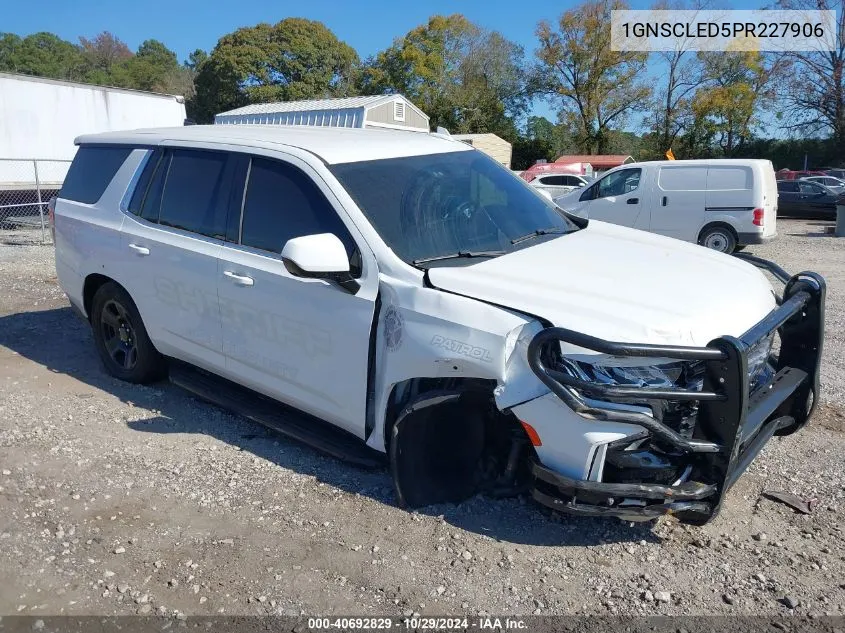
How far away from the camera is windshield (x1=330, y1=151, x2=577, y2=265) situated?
149 inches

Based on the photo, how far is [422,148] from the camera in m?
4.53

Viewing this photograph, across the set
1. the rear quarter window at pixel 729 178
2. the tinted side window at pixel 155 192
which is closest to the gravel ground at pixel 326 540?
the tinted side window at pixel 155 192

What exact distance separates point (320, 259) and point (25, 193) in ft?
54.8

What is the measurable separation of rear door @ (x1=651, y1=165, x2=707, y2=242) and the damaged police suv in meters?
9.74

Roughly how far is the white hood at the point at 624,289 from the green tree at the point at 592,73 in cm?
4595

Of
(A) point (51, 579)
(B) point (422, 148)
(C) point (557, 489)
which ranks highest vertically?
(B) point (422, 148)

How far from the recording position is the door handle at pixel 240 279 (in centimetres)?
415

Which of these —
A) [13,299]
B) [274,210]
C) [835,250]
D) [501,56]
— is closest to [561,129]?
[501,56]

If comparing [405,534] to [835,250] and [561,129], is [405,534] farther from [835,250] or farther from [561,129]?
[561,129]

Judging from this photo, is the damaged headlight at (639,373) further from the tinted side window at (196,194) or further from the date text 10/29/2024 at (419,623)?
the tinted side window at (196,194)

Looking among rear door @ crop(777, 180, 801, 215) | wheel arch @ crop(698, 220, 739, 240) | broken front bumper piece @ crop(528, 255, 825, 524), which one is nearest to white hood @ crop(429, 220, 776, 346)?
broken front bumper piece @ crop(528, 255, 825, 524)

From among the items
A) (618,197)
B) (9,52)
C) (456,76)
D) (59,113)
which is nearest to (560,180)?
(618,197)

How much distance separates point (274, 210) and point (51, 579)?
217cm

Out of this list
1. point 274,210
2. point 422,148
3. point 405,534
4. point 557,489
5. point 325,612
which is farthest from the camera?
point 422,148
